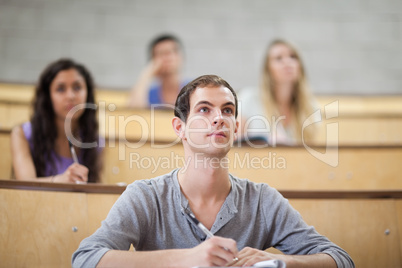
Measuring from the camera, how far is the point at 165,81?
2.90 metres

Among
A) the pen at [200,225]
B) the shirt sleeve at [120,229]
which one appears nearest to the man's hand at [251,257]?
the pen at [200,225]

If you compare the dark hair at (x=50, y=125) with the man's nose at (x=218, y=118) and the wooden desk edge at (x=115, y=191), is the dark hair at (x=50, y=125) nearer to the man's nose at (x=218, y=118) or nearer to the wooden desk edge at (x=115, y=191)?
the wooden desk edge at (x=115, y=191)

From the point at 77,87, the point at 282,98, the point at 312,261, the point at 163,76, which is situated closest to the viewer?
the point at 312,261

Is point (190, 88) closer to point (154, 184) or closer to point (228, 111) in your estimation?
point (228, 111)

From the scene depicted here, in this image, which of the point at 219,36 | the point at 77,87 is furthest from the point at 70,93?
the point at 219,36

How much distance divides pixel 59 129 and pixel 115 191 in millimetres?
703

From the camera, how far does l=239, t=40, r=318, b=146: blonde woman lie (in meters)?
2.35

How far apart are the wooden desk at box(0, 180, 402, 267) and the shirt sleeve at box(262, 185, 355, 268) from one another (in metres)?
0.20

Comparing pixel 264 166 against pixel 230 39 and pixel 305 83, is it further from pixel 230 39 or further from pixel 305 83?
pixel 230 39

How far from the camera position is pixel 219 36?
11.2 ft

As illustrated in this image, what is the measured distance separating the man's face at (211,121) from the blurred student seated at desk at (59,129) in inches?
30.7

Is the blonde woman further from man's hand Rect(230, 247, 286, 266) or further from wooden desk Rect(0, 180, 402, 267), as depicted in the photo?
man's hand Rect(230, 247, 286, 266)

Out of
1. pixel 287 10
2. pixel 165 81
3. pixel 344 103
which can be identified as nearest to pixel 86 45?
pixel 165 81

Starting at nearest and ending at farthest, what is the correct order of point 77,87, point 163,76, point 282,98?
point 77,87, point 282,98, point 163,76
